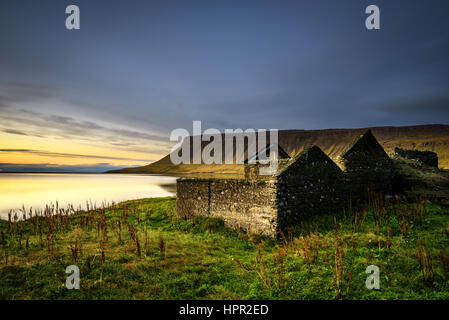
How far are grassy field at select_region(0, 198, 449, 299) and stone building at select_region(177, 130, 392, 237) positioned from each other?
2.99 ft

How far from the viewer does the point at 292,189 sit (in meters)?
9.25

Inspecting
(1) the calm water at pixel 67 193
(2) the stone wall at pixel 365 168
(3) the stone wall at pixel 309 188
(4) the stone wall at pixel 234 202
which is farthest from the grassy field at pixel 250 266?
(1) the calm water at pixel 67 193

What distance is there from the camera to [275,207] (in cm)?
888

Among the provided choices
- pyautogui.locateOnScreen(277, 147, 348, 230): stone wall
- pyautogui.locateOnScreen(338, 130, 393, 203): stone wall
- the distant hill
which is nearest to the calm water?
pyautogui.locateOnScreen(277, 147, 348, 230): stone wall

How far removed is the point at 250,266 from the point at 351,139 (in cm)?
12654

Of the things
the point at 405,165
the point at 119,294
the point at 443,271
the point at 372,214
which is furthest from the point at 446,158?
the point at 119,294

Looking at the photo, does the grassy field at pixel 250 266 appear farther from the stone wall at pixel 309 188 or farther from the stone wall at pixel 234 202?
the stone wall at pixel 234 202

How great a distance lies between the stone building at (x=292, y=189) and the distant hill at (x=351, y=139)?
221ft

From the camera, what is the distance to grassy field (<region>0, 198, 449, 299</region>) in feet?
15.5

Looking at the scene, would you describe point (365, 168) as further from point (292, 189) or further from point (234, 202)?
point (234, 202)

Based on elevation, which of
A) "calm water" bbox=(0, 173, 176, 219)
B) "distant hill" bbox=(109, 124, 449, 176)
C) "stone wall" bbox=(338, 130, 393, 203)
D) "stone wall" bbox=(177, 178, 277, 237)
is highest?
"distant hill" bbox=(109, 124, 449, 176)

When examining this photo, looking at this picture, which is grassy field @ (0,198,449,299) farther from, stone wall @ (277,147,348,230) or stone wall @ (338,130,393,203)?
stone wall @ (338,130,393,203)

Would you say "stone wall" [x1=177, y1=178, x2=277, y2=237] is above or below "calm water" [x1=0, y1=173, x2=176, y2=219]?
above

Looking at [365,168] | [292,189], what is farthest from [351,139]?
[292,189]
